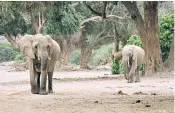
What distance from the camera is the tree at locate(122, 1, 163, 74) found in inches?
935

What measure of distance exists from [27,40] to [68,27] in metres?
23.2

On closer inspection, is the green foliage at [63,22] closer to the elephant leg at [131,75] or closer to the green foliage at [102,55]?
the green foliage at [102,55]

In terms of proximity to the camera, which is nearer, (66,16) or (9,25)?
(66,16)

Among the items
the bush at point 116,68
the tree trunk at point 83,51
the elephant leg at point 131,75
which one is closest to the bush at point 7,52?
the tree trunk at point 83,51

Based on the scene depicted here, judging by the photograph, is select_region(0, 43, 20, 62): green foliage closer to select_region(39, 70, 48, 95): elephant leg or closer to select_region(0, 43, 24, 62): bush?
select_region(0, 43, 24, 62): bush

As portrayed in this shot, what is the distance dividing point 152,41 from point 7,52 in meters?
41.6

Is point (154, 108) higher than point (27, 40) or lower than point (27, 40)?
lower

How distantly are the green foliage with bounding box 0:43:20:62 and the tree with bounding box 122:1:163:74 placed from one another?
3821cm

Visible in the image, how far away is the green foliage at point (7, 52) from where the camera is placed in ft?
201

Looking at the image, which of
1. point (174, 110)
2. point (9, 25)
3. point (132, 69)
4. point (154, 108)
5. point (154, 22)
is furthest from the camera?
point (9, 25)

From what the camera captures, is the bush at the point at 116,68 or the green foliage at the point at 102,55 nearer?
the bush at the point at 116,68

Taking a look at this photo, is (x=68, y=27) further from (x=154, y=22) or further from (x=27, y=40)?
(x=27, y=40)

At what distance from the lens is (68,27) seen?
36562 mm

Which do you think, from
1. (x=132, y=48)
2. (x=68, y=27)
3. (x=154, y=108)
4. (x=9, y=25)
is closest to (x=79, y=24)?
(x=68, y=27)
